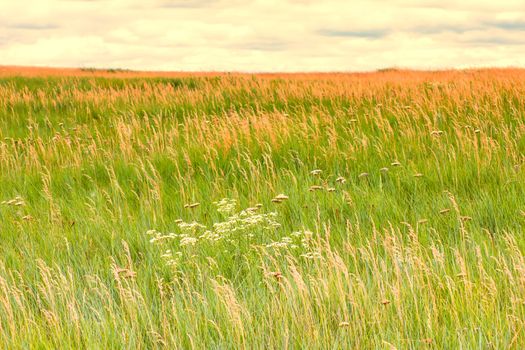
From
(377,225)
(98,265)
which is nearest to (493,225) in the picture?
(377,225)

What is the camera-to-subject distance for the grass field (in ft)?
9.86

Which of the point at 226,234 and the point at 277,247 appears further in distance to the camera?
the point at 226,234

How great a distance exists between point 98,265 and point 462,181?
3.73 metres

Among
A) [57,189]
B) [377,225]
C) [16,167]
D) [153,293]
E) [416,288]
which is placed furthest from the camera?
[16,167]

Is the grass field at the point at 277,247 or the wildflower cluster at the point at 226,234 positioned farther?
the wildflower cluster at the point at 226,234

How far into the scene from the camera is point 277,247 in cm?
401

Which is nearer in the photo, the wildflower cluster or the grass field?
the grass field

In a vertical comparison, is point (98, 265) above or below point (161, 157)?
below

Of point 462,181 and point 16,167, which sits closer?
point 462,181

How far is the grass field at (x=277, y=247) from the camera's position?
9.86 ft

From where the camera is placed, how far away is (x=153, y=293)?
378 cm

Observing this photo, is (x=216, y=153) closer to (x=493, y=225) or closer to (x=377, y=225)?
(x=377, y=225)

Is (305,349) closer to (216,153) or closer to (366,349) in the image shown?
(366,349)

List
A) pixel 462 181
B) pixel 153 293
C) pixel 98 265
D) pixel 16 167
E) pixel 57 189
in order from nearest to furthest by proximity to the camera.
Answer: pixel 153 293
pixel 98 265
pixel 462 181
pixel 57 189
pixel 16 167
